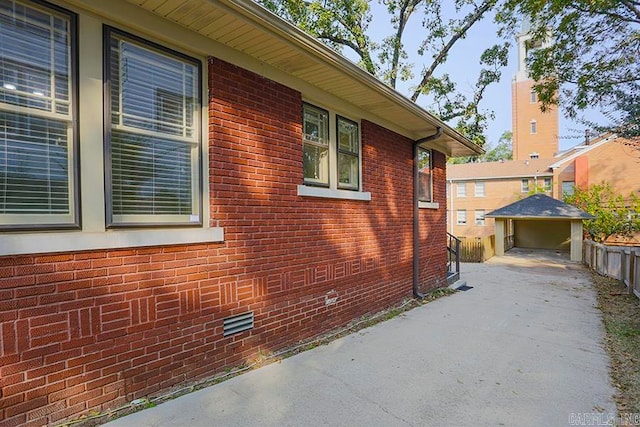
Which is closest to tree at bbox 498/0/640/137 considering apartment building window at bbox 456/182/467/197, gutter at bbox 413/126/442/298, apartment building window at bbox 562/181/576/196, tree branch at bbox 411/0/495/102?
tree branch at bbox 411/0/495/102

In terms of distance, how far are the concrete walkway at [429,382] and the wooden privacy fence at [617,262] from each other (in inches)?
111

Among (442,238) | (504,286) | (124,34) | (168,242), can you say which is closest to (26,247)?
(168,242)

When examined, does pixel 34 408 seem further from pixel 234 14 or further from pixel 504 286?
pixel 504 286

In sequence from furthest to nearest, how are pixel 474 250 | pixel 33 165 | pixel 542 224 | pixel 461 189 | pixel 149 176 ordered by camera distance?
pixel 461 189 < pixel 542 224 < pixel 474 250 < pixel 149 176 < pixel 33 165

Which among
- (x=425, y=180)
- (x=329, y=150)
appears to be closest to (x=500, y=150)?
(x=425, y=180)

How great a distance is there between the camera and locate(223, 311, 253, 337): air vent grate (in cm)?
369

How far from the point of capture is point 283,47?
378 centimetres

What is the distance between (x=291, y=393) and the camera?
3342 millimetres

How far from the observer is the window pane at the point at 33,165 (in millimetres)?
2457

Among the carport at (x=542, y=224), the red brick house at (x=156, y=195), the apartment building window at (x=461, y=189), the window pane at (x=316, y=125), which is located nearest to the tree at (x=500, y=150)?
the apartment building window at (x=461, y=189)

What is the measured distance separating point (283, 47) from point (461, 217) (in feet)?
95.3

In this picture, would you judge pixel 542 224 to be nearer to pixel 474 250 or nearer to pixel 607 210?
pixel 607 210

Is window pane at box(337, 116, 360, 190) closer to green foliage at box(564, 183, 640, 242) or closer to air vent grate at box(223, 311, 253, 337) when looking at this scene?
air vent grate at box(223, 311, 253, 337)

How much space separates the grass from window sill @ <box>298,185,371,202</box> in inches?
148
